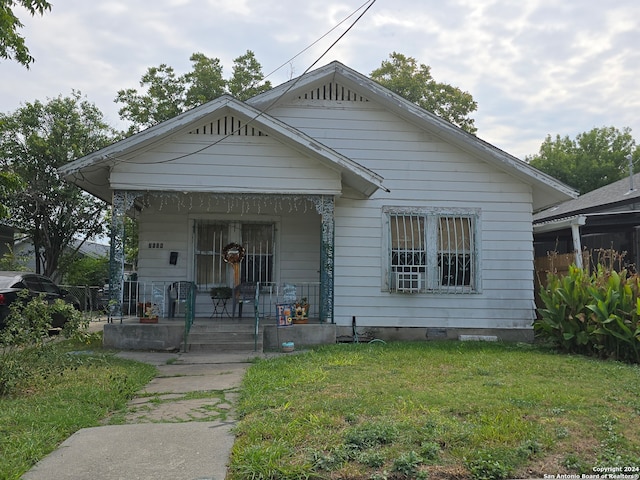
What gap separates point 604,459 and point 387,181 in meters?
7.91

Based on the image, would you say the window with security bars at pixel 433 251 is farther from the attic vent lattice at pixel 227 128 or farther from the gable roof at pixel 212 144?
the attic vent lattice at pixel 227 128

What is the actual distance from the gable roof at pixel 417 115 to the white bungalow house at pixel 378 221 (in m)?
0.03

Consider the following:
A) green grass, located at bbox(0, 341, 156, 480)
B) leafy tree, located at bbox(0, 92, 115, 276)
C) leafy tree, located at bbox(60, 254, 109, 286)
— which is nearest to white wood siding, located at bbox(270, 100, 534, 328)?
green grass, located at bbox(0, 341, 156, 480)

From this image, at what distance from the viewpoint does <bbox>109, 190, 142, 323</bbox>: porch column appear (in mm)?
9320

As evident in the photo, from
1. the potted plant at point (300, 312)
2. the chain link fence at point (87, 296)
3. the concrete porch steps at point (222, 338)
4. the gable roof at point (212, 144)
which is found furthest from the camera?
the chain link fence at point (87, 296)

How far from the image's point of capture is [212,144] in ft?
31.6

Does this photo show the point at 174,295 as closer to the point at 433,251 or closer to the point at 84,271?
the point at 433,251

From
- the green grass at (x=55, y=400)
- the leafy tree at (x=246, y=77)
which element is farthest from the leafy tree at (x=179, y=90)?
the green grass at (x=55, y=400)

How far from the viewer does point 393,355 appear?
8.11 meters

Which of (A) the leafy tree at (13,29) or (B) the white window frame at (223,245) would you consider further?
(B) the white window frame at (223,245)

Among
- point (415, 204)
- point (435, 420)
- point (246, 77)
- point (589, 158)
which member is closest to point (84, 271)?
point (246, 77)

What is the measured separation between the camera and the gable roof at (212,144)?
9.15 m

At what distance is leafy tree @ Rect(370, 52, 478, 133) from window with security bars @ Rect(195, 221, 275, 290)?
17.4 metres

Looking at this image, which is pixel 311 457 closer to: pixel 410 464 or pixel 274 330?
pixel 410 464
